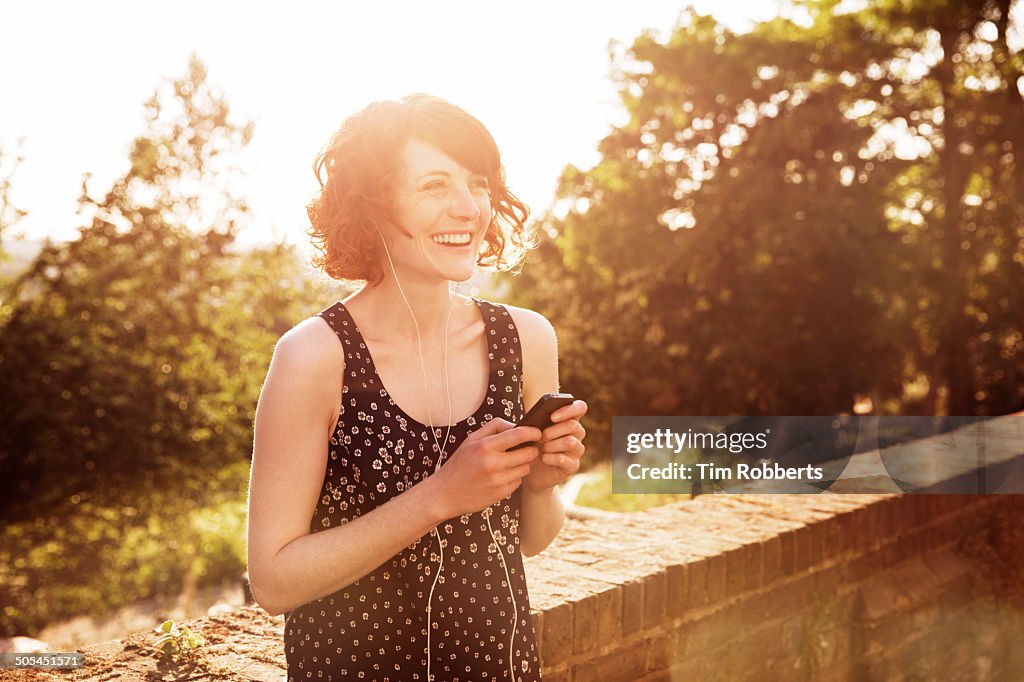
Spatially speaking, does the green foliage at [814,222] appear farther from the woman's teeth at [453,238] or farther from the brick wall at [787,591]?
the woman's teeth at [453,238]

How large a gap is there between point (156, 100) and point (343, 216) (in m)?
25.8

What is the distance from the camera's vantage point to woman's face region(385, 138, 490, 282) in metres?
1.74

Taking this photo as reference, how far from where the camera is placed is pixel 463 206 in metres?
1.75

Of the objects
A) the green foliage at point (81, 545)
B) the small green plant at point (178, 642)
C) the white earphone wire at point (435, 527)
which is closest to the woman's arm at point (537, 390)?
the white earphone wire at point (435, 527)

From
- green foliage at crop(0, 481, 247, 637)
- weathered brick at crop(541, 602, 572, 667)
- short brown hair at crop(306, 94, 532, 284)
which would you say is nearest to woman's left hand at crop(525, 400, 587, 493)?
short brown hair at crop(306, 94, 532, 284)

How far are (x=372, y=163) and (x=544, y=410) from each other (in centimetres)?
60

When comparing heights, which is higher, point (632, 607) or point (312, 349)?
point (312, 349)

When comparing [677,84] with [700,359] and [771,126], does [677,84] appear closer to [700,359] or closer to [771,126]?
[771,126]

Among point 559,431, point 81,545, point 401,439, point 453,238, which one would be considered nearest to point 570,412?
point 559,431

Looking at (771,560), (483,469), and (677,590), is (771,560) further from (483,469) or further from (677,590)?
(483,469)

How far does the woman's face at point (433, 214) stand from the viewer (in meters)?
1.74

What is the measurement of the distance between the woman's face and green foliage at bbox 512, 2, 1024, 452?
18.1 metres

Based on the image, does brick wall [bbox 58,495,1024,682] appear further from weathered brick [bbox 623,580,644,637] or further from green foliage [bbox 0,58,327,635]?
green foliage [bbox 0,58,327,635]

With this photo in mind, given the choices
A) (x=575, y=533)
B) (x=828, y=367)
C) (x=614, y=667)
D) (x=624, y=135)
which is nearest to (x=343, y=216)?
(x=614, y=667)
